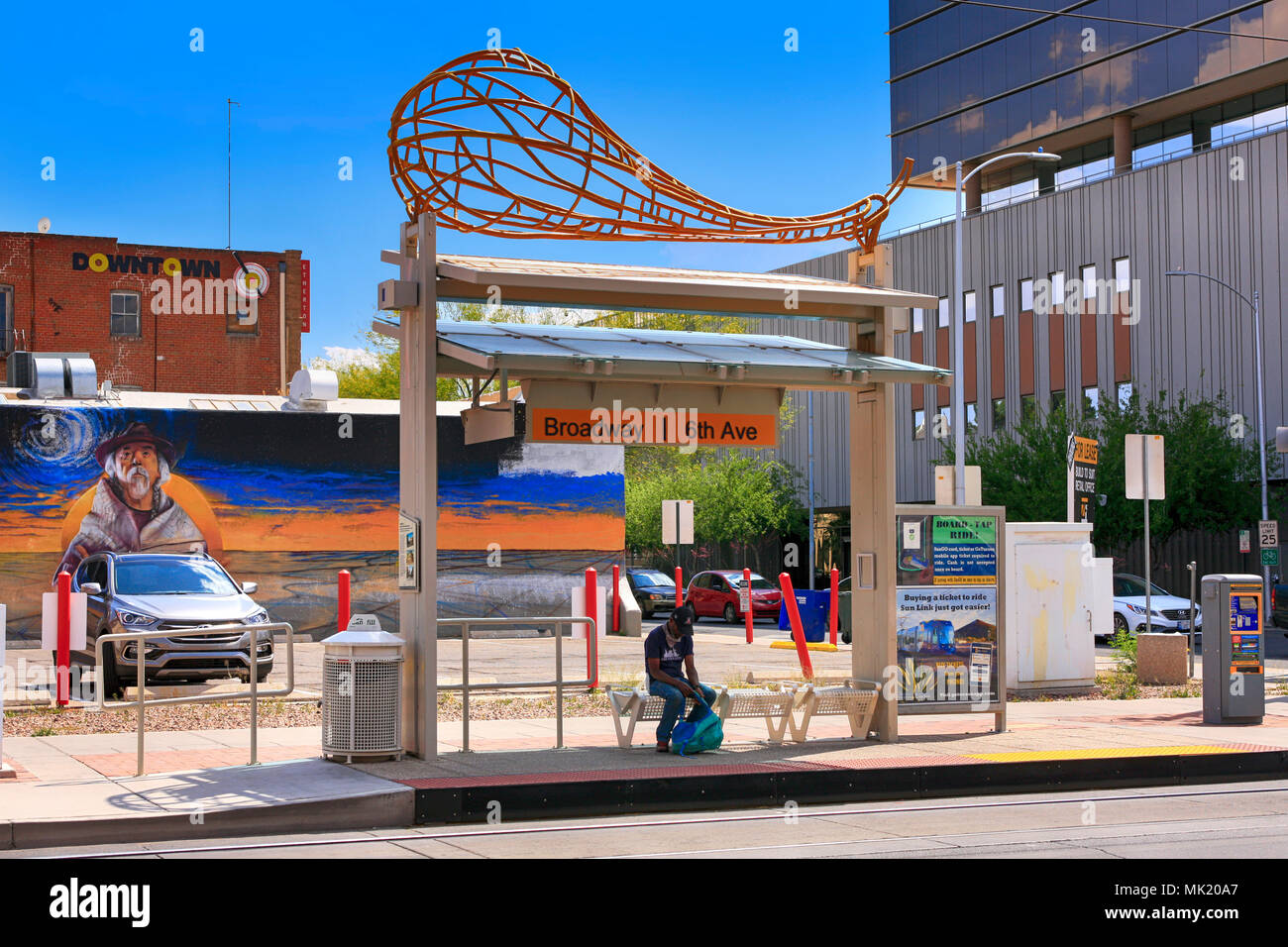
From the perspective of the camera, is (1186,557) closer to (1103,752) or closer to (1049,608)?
(1049,608)

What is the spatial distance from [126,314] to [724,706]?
39319mm

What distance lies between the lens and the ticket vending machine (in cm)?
1534

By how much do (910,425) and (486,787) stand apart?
4656 centimetres

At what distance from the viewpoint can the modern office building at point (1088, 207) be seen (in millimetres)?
42812

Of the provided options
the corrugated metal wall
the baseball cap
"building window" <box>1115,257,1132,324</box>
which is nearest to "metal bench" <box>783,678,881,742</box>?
the baseball cap

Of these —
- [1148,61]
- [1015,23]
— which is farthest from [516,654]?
[1015,23]

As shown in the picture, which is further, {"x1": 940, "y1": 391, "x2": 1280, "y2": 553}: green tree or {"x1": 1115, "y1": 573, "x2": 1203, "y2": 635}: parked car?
{"x1": 940, "y1": 391, "x2": 1280, "y2": 553}: green tree

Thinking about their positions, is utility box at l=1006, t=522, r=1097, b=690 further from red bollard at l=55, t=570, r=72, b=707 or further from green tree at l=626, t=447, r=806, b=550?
green tree at l=626, t=447, r=806, b=550

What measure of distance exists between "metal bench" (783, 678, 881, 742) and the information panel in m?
0.33

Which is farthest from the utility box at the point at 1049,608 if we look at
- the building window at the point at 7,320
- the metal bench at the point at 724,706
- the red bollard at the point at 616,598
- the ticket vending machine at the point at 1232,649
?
the building window at the point at 7,320
